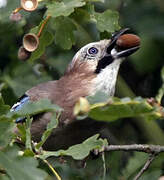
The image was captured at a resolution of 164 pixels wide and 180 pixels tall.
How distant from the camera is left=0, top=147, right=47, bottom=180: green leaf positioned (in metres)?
2.44

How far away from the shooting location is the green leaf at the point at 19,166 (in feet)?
8.01

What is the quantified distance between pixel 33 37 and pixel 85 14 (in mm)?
435

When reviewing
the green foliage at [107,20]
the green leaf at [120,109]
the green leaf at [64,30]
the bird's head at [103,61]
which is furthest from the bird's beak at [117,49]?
the green leaf at [120,109]

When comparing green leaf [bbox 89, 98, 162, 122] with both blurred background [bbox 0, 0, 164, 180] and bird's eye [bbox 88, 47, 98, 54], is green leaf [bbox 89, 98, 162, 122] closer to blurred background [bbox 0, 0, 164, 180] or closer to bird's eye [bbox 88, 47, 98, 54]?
bird's eye [bbox 88, 47, 98, 54]

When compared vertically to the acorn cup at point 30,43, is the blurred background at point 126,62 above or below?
below

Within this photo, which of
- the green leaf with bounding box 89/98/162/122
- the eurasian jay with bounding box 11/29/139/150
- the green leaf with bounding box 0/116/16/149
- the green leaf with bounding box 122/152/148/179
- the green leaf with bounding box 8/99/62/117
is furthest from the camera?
the green leaf with bounding box 122/152/148/179

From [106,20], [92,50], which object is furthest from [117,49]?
[106,20]

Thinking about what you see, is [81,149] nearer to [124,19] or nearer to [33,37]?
[33,37]

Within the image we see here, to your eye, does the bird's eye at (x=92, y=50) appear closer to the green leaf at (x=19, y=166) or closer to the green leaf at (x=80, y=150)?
the green leaf at (x=80, y=150)

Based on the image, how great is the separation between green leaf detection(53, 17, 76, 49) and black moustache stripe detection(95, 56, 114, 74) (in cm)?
49

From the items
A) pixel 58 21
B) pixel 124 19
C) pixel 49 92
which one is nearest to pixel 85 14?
pixel 58 21

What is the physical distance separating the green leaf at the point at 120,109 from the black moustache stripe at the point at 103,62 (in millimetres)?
1520

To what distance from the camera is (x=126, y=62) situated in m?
4.99

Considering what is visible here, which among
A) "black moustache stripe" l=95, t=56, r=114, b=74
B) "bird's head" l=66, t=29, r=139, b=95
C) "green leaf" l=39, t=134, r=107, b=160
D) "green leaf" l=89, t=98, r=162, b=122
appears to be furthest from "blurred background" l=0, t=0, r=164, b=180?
"green leaf" l=89, t=98, r=162, b=122
